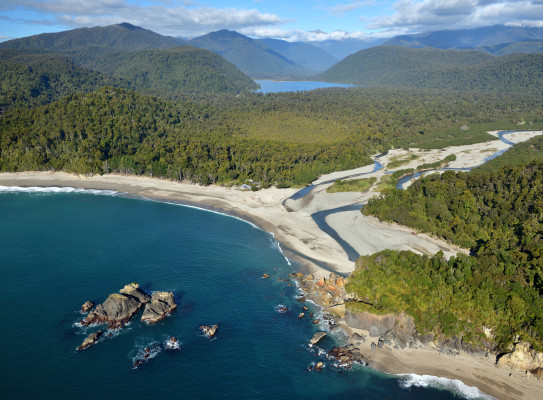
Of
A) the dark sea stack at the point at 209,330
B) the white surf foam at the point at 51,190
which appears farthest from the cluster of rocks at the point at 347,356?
the white surf foam at the point at 51,190

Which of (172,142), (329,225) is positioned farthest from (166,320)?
(172,142)

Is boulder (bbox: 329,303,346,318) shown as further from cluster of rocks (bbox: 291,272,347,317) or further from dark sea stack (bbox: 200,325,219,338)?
dark sea stack (bbox: 200,325,219,338)

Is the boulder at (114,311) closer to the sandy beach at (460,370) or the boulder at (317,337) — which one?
the boulder at (317,337)

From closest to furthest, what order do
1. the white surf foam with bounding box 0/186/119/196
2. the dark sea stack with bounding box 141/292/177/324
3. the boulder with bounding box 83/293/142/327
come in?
the boulder with bounding box 83/293/142/327, the dark sea stack with bounding box 141/292/177/324, the white surf foam with bounding box 0/186/119/196

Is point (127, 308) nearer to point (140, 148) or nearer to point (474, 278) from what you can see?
point (474, 278)

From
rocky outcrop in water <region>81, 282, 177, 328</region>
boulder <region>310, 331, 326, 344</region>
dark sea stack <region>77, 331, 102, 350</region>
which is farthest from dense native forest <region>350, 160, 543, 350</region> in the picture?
dark sea stack <region>77, 331, 102, 350</region>

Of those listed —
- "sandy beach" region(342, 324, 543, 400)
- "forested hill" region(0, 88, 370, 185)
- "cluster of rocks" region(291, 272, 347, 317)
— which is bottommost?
"sandy beach" region(342, 324, 543, 400)

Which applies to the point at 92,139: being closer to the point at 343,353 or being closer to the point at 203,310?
the point at 203,310

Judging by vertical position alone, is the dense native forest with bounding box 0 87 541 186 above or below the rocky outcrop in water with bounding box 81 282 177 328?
above
